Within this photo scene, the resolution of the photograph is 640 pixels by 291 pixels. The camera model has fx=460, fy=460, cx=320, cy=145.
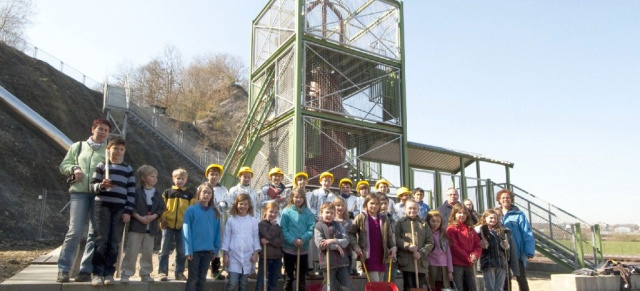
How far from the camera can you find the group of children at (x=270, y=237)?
5531 mm

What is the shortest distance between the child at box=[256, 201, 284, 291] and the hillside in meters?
12.7

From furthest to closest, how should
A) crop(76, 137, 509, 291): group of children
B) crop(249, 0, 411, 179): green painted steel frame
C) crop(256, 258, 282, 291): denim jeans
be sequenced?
crop(249, 0, 411, 179): green painted steel frame
crop(256, 258, 282, 291): denim jeans
crop(76, 137, 509, 291): group of children

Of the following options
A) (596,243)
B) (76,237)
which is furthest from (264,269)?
(596,243)

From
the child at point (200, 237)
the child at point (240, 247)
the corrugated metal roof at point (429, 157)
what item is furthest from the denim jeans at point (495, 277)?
the corrugated metal roof at point (429, 157)

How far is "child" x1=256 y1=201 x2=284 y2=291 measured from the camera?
6.11m

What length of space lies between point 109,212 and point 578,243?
12.3m

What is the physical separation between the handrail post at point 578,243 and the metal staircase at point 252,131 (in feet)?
30.8

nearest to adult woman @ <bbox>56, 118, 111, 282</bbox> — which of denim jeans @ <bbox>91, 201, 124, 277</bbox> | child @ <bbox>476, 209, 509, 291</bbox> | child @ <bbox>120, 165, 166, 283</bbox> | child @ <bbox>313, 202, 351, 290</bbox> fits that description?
denim jeans @ <bbox>91, 201, 124, 277</bbox>

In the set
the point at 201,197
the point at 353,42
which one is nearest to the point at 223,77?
the point at 353,42

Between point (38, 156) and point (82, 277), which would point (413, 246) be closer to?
point (82, 277)

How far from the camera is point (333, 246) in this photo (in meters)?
6.03

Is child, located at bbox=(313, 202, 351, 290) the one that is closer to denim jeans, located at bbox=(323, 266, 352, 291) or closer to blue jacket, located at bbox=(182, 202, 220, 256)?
denim jeans, located at bbox=(323, 266, 352, 291)

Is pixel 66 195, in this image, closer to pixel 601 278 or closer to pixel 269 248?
pixel 269 248

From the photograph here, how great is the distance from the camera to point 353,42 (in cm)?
1383
